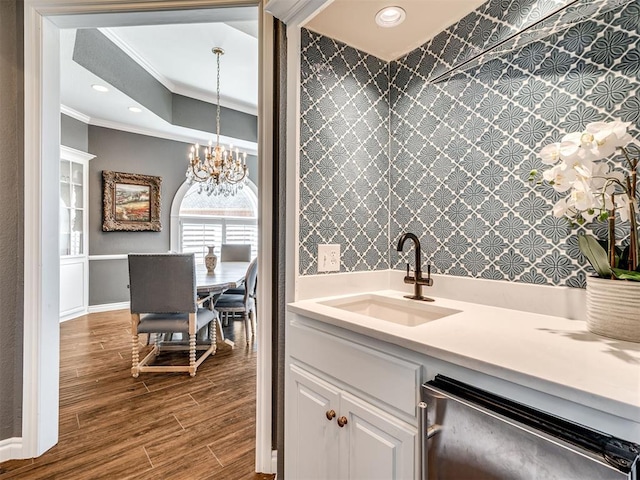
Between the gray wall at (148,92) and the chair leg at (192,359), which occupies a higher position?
the gray wall at (148,92)

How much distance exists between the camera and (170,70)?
13.6 feet

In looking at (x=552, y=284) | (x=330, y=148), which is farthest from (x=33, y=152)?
(x=552, y=284)

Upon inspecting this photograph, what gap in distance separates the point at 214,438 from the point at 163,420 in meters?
0.41

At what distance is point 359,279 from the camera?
1588 millimetres

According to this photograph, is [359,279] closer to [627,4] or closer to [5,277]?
[627,4]

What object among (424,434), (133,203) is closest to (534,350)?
(424,434)

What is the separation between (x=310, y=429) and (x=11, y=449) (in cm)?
172

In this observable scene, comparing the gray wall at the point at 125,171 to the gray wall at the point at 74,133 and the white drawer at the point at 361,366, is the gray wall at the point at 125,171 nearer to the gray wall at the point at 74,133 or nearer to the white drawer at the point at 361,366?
the gray wall at the point at 74,133

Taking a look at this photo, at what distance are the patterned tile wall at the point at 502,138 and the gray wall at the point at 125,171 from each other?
4585 millimetres

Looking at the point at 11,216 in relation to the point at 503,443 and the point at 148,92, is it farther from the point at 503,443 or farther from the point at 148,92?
the point at 148,92

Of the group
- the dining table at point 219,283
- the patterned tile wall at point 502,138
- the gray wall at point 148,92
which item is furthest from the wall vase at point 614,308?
the gray wall at point 148,92

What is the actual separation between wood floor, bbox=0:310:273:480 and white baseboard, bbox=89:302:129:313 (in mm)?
1688

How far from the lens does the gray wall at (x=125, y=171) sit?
4.63 m

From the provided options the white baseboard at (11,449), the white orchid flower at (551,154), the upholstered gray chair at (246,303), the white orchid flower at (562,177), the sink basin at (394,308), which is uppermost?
the white orchid flower at (551,154)
